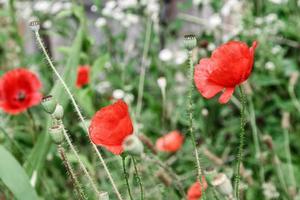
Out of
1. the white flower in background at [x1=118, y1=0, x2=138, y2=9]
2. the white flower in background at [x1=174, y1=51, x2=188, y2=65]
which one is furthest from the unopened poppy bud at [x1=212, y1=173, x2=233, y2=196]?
the white flower in background at [x1=118, y1=0, x2=138, y2=9]

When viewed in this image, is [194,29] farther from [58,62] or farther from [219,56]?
[219,56]

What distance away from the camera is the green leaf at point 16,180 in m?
1.12

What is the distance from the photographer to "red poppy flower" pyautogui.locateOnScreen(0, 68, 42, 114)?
1.79 metres

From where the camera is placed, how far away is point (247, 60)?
89cm

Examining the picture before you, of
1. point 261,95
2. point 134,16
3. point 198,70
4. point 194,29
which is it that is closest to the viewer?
point 198,70

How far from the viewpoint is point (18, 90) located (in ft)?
6.06

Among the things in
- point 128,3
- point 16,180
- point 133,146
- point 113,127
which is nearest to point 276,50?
point 128,3

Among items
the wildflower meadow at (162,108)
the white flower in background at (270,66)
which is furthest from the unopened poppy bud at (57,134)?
the white flower in background at (270,66)

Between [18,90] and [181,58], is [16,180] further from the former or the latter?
[181,58]

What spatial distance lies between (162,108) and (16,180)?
130 cm

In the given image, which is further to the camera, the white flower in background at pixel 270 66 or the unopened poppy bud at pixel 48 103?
the white flower in background at pixel 270 66

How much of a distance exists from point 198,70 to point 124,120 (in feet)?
0.58

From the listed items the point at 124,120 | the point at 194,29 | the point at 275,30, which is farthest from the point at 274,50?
the point at 124,120

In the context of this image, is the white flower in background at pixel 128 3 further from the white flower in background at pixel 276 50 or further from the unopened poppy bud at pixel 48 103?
the unopened poppy bud at pixel 48 103
